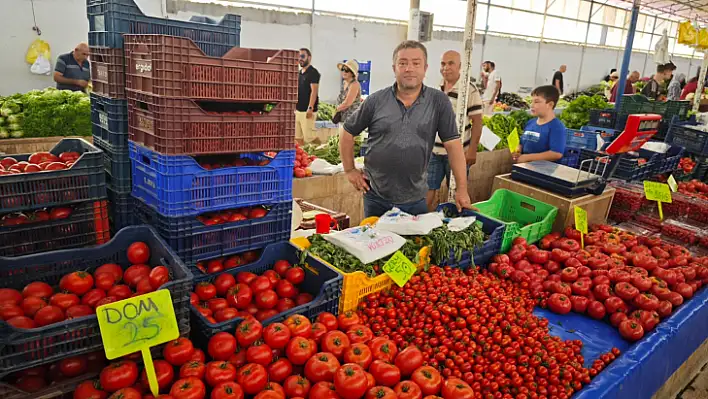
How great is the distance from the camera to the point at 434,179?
14.6 ft

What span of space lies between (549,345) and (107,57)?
2555 mm

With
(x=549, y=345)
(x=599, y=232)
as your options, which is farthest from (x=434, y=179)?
(x=549, y=345)

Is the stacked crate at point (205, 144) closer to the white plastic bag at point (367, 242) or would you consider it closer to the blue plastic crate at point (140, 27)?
the blue plastic crate at point (140, 27)

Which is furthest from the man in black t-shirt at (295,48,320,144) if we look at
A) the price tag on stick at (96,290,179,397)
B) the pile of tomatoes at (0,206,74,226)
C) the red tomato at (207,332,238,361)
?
the price tag on stick at (96,290,179,397)

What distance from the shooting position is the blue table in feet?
6.92

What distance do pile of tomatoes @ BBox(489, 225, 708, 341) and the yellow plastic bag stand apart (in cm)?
819

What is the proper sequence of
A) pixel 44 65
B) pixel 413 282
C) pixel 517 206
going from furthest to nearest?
pixel 44 65, pixel 517 206, pixel 413 282

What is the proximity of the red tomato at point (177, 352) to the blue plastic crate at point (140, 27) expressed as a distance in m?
1.47

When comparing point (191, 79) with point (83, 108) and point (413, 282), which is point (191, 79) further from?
point (83, 108)

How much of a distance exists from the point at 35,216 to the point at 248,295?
1.02m

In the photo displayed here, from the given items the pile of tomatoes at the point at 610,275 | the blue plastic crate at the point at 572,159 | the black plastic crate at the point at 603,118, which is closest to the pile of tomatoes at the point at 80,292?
the pile of tomatoes at the point at 610,275

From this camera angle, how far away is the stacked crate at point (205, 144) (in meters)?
1.99

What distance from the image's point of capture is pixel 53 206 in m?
2.16

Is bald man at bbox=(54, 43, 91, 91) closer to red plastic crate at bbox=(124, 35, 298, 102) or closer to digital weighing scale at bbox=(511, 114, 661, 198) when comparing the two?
red plastic crate at bbox=(124, 35, 298, 102)
